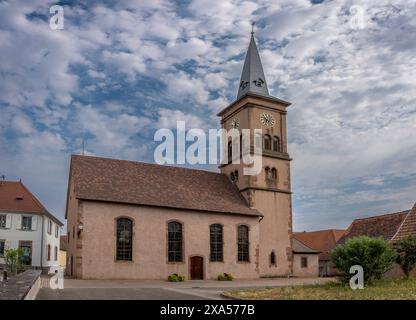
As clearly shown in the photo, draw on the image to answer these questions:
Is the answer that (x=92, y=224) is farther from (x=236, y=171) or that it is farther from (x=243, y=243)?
(x=236, y=171)

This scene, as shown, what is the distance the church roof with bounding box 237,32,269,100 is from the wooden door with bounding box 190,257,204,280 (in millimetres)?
17023

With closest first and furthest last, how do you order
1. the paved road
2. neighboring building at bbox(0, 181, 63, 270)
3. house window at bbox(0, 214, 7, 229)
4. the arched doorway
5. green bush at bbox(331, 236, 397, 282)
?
the paved road < green bush at bbox(331, 236, 397, 282) < the arched doorway < neighboring building at bbox(0, 181, 63, 270) < house window at bbox(0, 214, 7, 229)

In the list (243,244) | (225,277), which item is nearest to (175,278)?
(225,277)

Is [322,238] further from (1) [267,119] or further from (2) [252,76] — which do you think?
(2) [252,76]

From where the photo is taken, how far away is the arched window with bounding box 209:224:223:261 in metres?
37.3

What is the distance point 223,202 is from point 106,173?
10143 millimetres

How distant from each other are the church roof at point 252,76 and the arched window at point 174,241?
15703mm

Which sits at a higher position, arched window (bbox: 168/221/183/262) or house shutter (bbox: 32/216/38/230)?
house shutter (bbox: 32/216/38/230)

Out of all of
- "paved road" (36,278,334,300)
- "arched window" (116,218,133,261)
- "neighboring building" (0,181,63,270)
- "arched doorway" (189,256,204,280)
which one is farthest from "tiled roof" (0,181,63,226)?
"paved road" (36,278,334,300)

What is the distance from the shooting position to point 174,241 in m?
35.6

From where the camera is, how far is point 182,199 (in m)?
37.2

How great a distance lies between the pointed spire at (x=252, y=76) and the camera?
Answer: 1809 inches

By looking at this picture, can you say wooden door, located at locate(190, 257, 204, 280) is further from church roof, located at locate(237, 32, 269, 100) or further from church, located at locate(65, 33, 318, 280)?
church roof, located at locate(237, 32, 269, 100)

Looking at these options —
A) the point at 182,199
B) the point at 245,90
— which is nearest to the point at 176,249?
the point at 182,199
